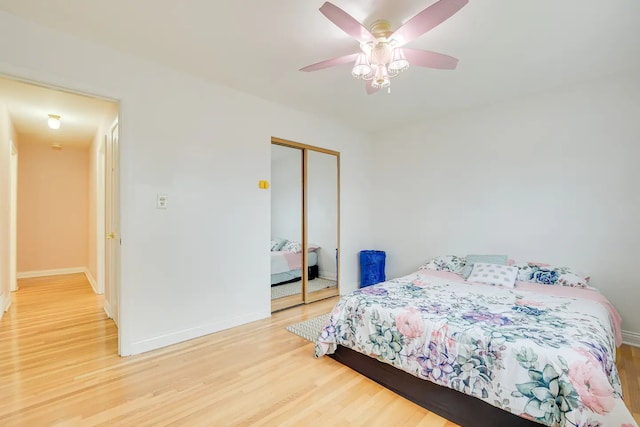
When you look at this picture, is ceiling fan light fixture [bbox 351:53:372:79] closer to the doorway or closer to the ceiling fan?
the ceiling fan

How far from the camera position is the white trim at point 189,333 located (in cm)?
254

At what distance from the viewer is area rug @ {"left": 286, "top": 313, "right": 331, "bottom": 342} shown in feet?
9.52

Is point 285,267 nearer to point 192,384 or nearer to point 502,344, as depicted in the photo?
point 192,384

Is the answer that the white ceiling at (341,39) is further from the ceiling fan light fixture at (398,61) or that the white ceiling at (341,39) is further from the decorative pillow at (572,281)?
the decorative pillow at (572,281)

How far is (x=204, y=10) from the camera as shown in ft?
6.35

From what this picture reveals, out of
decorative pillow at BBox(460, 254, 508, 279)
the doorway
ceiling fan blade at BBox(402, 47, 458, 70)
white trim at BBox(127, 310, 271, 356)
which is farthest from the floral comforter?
the doorway

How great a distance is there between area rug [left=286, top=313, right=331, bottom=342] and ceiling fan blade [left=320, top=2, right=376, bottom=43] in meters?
2.54

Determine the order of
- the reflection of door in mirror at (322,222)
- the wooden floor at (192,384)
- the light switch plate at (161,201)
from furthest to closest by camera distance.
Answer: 1. the reflection of door in mirror at (322,222)
2. the light switch plate at (161,201)
3. the wooden floor at (192,384)

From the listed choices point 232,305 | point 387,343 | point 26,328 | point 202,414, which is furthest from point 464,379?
point 26,328

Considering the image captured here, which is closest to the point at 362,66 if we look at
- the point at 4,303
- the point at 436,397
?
the point at 436,397

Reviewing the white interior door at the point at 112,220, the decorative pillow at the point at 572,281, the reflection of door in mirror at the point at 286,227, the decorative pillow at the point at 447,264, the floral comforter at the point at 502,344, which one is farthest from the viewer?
the reflection of door in mirror at the point at 286,227

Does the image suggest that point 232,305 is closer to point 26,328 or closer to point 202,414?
point 202,414

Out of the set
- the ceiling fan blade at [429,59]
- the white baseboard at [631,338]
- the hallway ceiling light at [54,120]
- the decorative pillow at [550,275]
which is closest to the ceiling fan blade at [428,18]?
the ceiling fan blade at [429,59]

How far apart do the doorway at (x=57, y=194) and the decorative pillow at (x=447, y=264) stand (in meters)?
4.07
